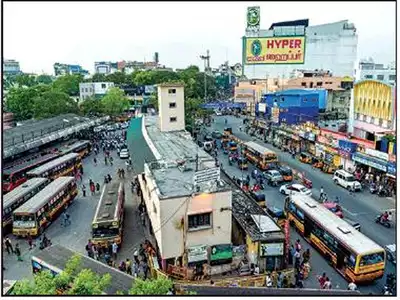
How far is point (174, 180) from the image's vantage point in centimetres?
1928

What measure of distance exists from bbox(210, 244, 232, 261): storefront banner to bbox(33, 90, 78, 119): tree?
4313cm

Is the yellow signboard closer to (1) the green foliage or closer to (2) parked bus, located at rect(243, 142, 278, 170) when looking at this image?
(2) parked bus, located at rect(243, 142, 278, 170)

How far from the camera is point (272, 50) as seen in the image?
6125 centimetres

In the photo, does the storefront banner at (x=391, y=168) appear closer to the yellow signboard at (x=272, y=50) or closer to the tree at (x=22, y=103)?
the yellow signboard at (x=272, y=50)

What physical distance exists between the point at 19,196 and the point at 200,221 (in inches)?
509

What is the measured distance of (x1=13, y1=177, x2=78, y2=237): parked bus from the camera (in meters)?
22.4

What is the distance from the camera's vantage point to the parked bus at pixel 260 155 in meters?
34.8

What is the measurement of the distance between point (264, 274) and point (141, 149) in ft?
49.5

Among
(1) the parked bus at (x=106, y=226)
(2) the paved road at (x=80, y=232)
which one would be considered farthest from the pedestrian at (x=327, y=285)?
(1) the parked bus at (x=106, y=226)

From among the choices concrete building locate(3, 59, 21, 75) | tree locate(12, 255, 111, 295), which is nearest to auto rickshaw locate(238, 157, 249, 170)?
tree locate(12, 255, 111, 295)

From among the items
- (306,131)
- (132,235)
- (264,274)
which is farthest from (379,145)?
(132,235)

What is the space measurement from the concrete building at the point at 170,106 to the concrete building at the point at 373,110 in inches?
650

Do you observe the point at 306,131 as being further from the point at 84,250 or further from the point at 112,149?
the point at 84,250

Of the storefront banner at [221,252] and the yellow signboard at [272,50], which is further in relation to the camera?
the yellow signboard at [272,50]
